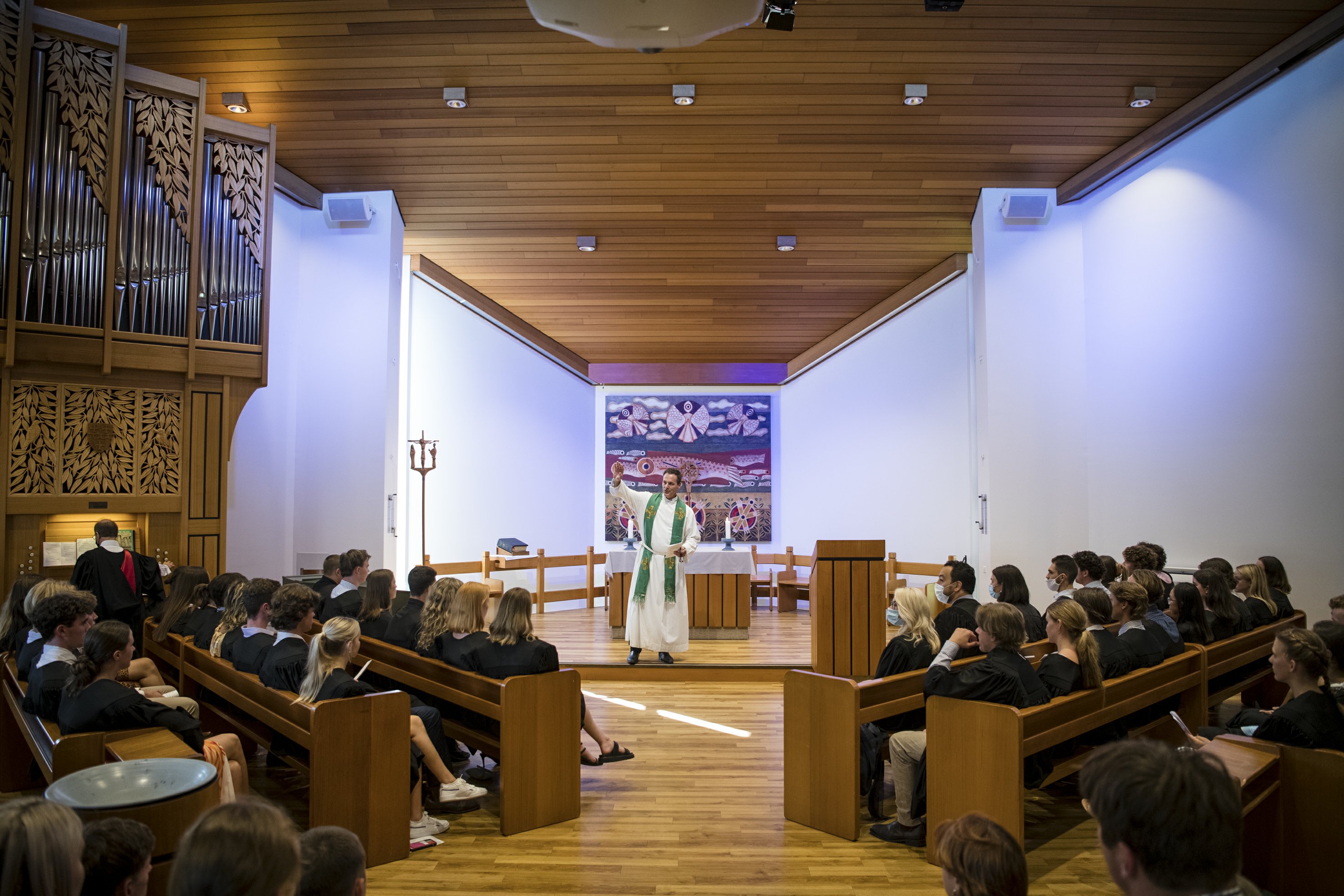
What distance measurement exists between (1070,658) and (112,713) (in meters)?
3.61

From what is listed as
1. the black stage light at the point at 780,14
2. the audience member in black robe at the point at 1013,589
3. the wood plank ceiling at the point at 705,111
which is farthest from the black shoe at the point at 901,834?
the wood plank ceiling at the point at 705,111

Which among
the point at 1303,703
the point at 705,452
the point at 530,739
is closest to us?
the point at 1303,703

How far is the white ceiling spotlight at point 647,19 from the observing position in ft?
5.42

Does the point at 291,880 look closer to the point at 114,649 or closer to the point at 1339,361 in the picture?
the point at 114,649

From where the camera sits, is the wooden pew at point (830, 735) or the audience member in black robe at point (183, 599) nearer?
the wooden pew at point (830, 735)

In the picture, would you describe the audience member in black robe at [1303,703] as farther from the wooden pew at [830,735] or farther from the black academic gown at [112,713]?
the black academic gown at [112,713]

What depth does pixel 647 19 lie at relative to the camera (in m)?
1.68

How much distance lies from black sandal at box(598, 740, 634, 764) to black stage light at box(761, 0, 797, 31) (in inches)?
162

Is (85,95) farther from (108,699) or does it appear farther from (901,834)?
(901,834)

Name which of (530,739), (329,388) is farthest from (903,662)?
(329,388)

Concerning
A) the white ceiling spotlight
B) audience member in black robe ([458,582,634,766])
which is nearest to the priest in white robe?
audience member in black robe ([458,582,634,766])

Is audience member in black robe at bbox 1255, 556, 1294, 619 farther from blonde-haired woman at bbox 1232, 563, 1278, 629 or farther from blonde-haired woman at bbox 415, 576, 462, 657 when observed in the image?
blonde-haired woman at bbox 415, 576, 462, 657

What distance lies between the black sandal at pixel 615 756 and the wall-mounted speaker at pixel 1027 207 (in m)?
5.48

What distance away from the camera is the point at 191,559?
6.08 m
